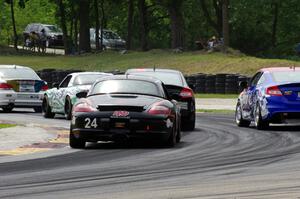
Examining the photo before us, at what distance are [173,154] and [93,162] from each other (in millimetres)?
1658

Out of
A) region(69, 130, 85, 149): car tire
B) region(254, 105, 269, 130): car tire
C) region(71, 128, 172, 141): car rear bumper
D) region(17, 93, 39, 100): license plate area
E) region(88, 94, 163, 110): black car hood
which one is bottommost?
region(17, 93, 39, 100): license plate area

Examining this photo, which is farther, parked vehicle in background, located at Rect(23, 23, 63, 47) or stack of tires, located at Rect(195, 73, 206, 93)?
parked vehicle in background, located at Rect(23, 23, 63, 47)

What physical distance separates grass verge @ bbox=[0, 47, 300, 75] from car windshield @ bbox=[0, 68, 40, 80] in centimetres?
1674

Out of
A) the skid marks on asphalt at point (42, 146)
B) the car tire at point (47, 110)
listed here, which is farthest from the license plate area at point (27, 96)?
the skid marks on asphalt at point (42, 146)

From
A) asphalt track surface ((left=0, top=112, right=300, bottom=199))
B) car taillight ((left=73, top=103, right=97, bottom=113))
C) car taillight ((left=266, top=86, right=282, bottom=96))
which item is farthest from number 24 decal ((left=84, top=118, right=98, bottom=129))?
car taillight ((left=266, top=86, right=282, bottom=96))

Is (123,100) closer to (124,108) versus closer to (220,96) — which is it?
(124,108)

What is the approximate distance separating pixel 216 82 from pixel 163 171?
28.0 meters

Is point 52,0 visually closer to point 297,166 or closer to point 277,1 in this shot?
point 277,1

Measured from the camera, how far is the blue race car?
804 inches

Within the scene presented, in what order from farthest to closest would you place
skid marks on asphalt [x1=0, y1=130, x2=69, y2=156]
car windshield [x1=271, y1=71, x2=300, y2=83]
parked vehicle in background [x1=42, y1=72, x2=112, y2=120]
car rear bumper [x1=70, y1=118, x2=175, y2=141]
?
parked vehicle in background [x1=42, y1=72, x2=112, y2=120] → car windshield [x1=271, y1=71, x2=300, y2=83] → car rear bumper [x1=70, y1=118, x2=175, y2=141] → skid marks on asphalt [x1=0, y1=130, x2=69, y2=156]

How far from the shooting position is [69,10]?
74.1 metres

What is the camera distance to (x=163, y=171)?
12.2 metres

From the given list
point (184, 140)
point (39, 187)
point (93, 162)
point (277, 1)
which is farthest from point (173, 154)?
point (277, 1)

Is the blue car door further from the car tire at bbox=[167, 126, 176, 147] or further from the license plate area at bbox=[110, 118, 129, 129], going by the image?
the license plate area at bbox=[110, 118, 129, 129]
